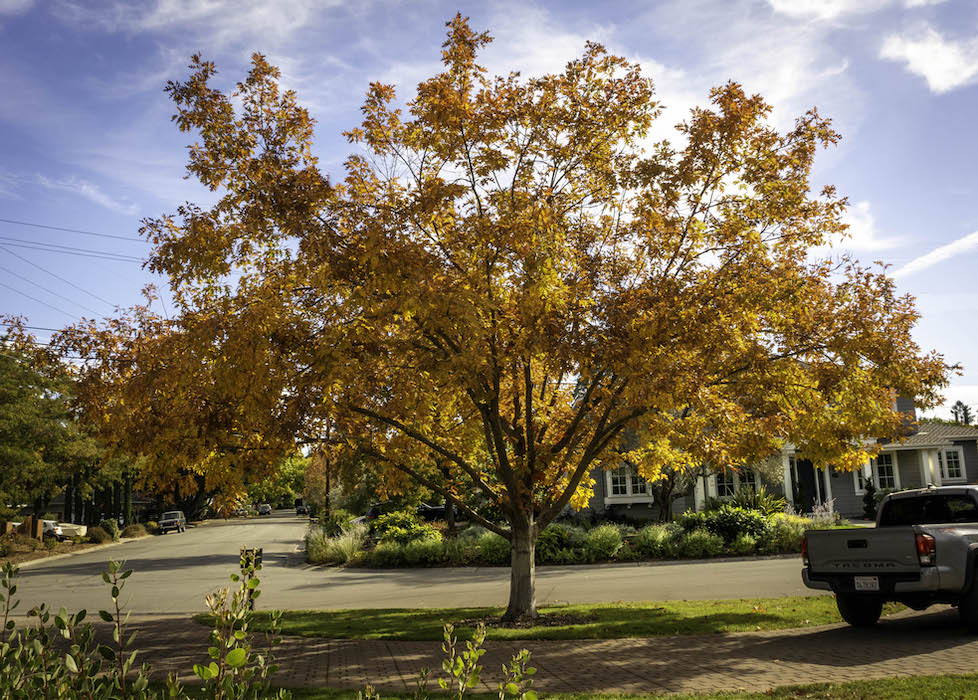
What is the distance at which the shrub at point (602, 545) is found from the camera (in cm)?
2175

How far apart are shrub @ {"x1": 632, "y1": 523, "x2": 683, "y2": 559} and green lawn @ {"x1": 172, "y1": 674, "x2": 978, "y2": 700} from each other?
14.6 meters

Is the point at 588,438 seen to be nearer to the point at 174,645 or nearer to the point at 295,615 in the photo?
the point at 295,615

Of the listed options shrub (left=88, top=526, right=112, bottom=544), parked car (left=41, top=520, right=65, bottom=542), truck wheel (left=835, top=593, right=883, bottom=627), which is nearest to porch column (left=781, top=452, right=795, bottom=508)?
truck wheel (left=835, top=593, right=883, bottom=627)

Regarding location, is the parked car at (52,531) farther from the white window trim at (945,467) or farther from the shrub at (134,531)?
the white window trim at (945,467)

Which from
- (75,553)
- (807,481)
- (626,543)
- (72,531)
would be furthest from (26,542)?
(807,481)

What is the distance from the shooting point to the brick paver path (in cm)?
764

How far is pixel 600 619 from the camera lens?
38.1 ft

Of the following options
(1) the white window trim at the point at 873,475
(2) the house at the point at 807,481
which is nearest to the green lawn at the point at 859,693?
(2) the house at the point at 807,481

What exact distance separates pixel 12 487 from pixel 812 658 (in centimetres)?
3423

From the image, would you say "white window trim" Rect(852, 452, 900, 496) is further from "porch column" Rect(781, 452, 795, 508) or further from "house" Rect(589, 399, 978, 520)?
"porch column" Rect(781, 452, 795, 508)

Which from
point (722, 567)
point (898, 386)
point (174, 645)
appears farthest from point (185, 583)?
point (898, 386)

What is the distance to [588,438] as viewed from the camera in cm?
1322

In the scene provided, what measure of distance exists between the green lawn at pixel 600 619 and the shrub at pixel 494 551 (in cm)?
880

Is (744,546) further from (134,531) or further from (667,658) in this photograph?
(134,531)
